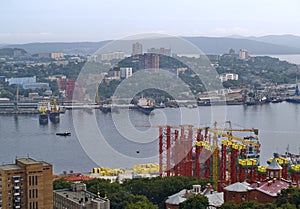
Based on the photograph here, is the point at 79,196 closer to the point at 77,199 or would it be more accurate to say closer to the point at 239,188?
the point at 77,199

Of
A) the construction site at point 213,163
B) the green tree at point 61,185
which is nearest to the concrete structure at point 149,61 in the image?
the construction site at point 213,163

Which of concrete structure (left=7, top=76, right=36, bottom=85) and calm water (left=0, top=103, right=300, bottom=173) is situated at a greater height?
concrete structure (left=7, top=76, right=36, bottom=85)

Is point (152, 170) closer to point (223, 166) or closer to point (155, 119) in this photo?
point (223, 166)

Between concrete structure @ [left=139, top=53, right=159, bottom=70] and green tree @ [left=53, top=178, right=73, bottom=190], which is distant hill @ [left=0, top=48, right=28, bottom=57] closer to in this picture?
concrete structure @ [left=139, top=53, right=159, bottom=70]

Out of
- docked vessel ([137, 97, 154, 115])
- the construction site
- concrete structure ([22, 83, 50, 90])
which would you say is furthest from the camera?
concrete structure ([22, 83, 50, 90])

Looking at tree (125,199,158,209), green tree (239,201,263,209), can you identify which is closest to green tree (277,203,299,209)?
green tree (239,201,263,209)

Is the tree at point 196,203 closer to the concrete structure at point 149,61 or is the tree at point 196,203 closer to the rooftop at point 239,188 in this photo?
the rooftop at point 239,188
